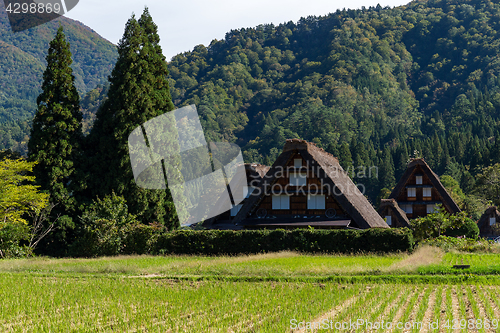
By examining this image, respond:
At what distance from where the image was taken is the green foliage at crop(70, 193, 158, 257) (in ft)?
90.2

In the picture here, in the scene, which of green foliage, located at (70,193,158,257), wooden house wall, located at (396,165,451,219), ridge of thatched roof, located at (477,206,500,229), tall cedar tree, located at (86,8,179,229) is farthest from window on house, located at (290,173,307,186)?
ridge of thatched roof, located at (477,206,500,229)

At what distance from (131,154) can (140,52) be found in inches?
308

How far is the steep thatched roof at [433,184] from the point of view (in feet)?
154

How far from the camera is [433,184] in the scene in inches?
1938

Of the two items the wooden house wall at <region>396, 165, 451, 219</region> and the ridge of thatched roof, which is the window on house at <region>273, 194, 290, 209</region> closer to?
the wooden house wall at <region>396, 165, 451, 219</region>

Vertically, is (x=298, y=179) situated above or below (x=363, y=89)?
below

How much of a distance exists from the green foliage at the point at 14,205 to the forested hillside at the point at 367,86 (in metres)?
62.1

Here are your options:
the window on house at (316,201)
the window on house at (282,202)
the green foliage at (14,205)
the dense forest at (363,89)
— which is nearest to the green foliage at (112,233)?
the green foliage at (14,205)

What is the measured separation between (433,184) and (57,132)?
117 feet

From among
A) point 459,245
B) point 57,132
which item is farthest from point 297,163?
point 57,132

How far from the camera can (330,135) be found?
106 meters

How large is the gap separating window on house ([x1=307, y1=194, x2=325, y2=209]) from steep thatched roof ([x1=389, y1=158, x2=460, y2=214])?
21.3 meters

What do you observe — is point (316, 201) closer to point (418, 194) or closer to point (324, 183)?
point (324, 183)

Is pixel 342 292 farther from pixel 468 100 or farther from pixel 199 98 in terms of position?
pixel 468 100
